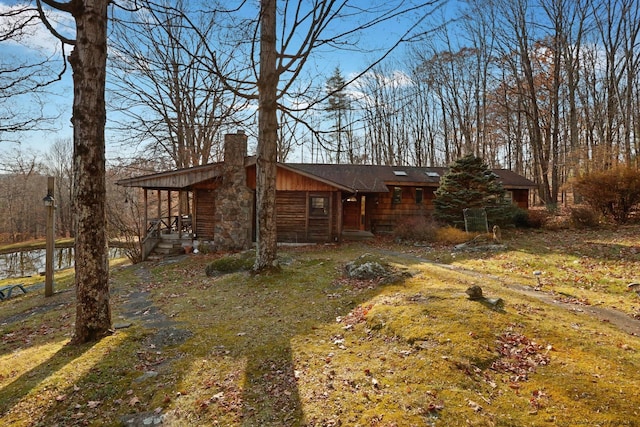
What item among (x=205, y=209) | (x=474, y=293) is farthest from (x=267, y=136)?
(x=205, y=209)

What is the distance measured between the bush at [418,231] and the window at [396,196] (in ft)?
10.1

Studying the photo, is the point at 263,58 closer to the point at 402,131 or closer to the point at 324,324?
the point at 324,324

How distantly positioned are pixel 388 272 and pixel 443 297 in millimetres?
2532

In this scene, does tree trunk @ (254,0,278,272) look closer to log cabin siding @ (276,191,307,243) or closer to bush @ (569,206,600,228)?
log cabin siding @ (276,191,307,243)

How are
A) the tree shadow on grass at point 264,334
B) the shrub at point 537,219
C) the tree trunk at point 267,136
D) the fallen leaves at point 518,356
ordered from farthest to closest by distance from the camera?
1. the shrub at point 537,219
2. the tree trunk at point 267,136
3. the fallen leaves at point 518,356
4. the tree shadow on grass at point 264,334

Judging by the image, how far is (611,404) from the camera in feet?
10.4

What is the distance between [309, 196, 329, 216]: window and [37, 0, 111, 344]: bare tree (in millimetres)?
12458

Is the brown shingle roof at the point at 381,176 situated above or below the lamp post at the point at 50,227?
above

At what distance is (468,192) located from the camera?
669 inches

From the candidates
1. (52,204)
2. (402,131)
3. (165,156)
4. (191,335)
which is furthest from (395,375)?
(402,131)

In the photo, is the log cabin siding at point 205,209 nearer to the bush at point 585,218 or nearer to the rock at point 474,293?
the rock at point 474,293

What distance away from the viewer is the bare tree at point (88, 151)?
467 centimetres

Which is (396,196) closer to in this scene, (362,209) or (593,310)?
(362,209)

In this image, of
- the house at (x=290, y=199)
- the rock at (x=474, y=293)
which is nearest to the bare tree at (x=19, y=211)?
the house at (x=290, y=199)
